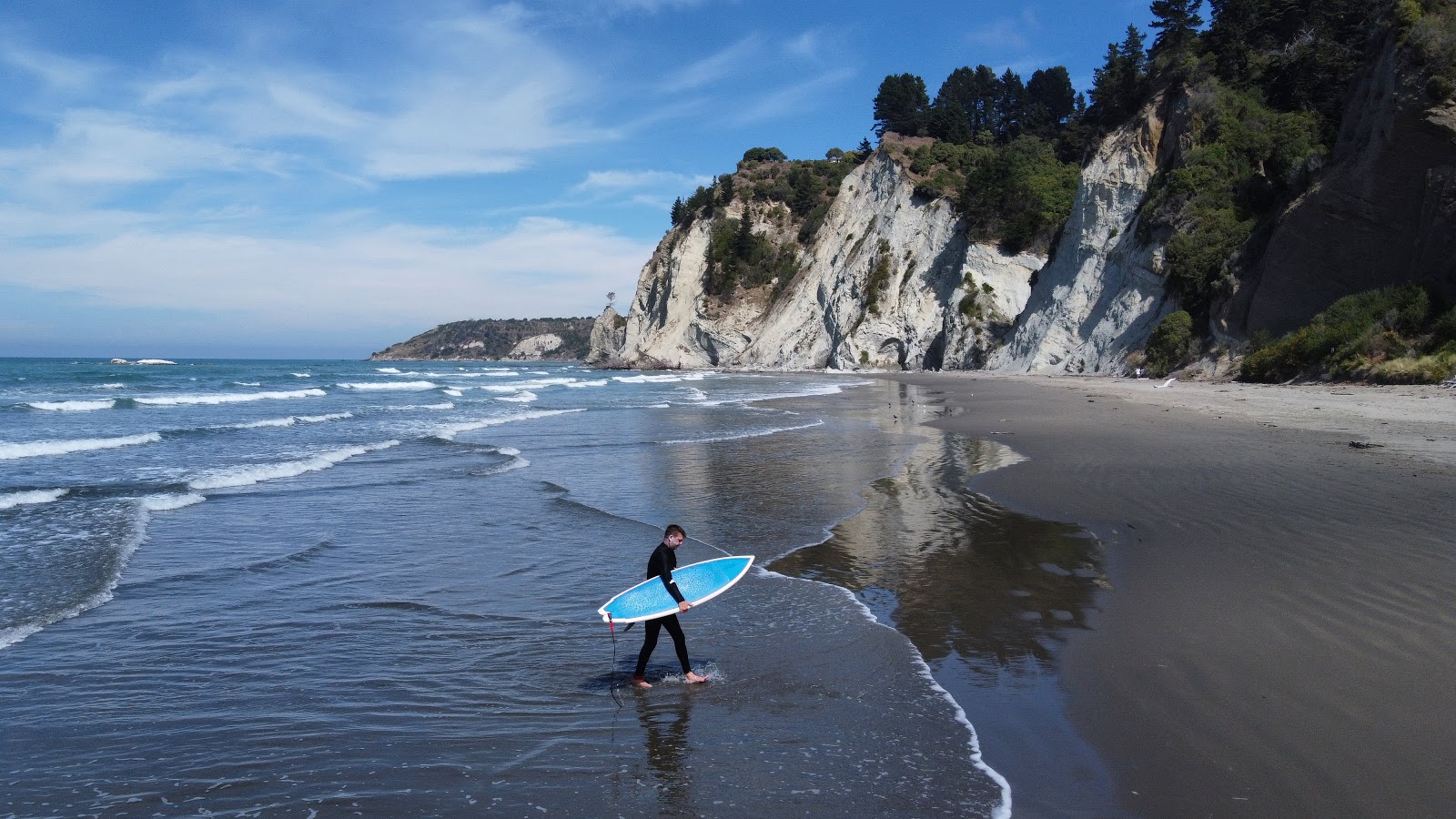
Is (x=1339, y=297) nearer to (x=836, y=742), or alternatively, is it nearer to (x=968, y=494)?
(x=968, y=494)

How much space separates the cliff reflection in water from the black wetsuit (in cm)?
168

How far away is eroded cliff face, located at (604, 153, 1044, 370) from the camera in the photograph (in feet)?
190

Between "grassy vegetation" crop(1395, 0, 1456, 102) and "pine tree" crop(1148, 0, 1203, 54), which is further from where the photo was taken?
"pine tree" crop(1148, 0, 1203, 54)

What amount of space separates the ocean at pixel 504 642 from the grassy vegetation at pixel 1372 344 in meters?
12.3

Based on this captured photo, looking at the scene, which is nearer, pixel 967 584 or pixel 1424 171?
pixel 967 584

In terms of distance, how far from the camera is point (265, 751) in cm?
478

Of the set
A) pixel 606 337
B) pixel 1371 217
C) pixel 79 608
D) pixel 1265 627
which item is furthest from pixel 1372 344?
pixel 606 337

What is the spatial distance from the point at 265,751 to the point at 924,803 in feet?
11.5

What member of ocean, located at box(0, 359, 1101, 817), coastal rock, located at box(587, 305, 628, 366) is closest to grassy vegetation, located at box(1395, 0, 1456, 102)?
ocean, located at box(0, 359, 1101, 817)

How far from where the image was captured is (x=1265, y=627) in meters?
5.86

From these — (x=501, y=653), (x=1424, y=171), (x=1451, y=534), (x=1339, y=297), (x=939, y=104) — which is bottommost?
(x=501, y=653)

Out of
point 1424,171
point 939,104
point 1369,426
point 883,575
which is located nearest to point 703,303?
point 939,104

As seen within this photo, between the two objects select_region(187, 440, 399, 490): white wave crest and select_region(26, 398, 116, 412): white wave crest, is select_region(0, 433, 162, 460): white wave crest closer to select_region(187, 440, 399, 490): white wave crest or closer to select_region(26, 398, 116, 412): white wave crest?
select_region(187, 440, 399, 490): white wave crest

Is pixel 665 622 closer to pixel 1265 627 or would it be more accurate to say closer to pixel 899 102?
pixel 1265 627
